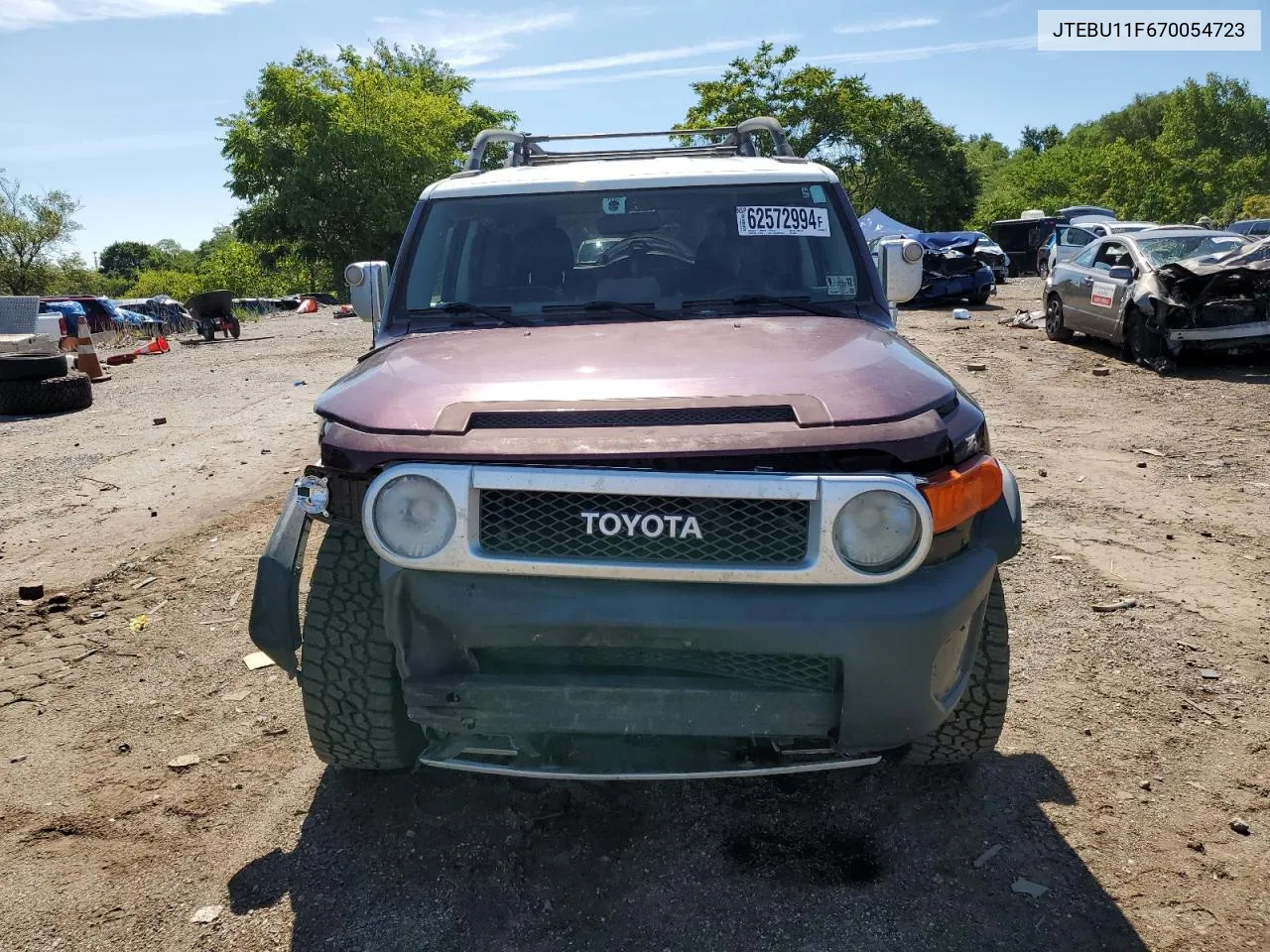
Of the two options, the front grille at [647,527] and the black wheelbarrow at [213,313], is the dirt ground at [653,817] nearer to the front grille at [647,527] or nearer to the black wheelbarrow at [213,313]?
the front grille at [647,527]

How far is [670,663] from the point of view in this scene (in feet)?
7.38

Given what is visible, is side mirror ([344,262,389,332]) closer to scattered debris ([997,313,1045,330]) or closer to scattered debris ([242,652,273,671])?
scattered debris ([242,652,273,671])

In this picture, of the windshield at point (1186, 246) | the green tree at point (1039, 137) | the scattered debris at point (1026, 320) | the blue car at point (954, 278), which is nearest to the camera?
the windshield at point (1186, 246)

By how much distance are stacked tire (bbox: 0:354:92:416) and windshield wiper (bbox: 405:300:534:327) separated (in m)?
8.95

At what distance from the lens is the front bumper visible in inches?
83.5

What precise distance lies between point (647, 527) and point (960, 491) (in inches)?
28.9

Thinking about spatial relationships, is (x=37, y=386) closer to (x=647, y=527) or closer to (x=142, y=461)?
(x=142, y=461)

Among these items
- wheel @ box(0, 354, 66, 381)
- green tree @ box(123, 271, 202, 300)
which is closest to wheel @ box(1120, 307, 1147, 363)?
wheel @ box(0, 354, 66, 381)

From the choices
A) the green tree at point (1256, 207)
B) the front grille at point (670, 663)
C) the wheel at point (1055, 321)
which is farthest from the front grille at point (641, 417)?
the green tree at point (1256, 207)

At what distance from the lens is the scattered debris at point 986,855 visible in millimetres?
2562

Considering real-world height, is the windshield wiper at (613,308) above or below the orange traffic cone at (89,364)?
above

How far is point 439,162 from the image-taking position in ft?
143

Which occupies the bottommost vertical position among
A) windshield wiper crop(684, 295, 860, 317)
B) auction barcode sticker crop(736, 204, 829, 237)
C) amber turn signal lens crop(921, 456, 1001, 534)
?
amber turn signal lens crop(921, 456, 1001, 534)

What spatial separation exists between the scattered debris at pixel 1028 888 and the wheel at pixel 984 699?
1.30ft
